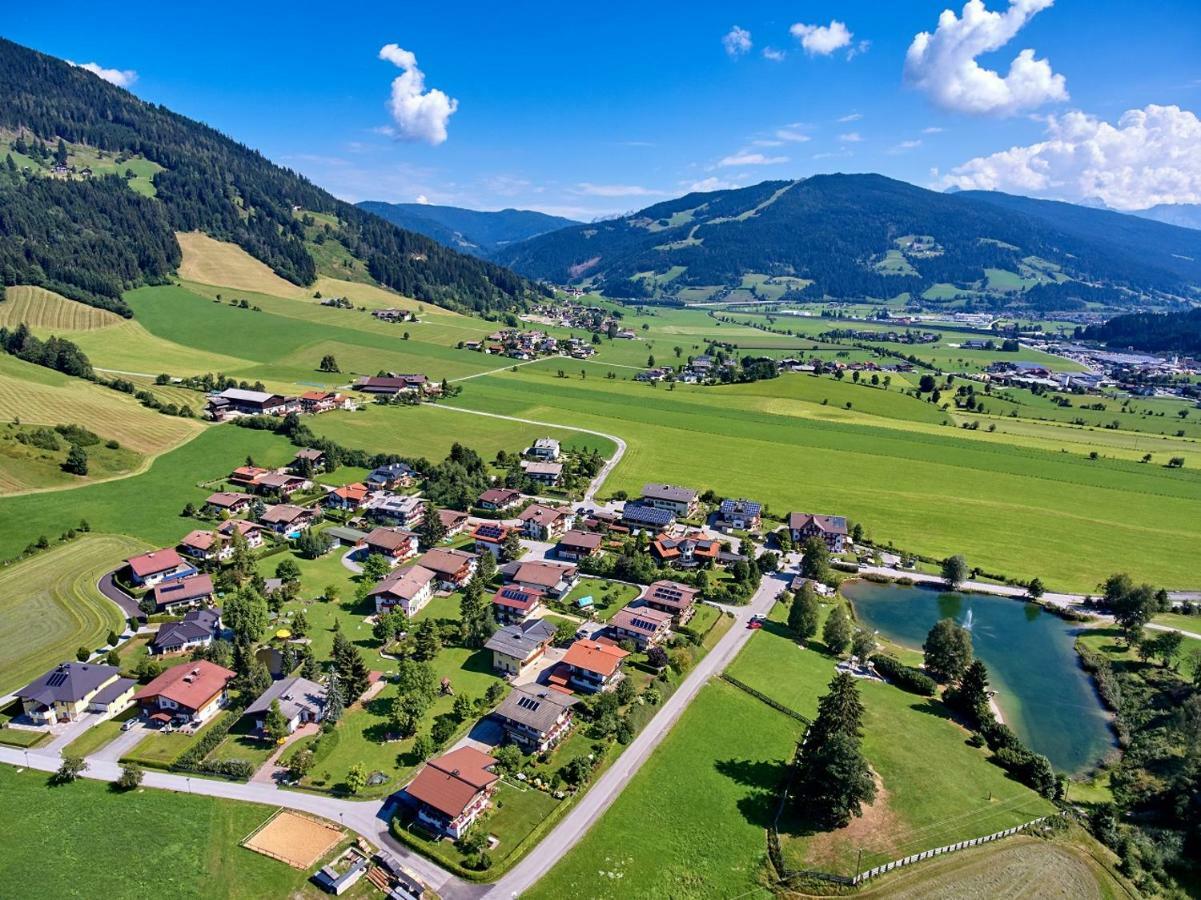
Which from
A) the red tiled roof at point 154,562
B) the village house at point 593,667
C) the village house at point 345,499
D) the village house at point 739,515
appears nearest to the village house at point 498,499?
the village house at point 345,499

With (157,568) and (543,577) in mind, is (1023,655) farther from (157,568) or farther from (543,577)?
(157,568)

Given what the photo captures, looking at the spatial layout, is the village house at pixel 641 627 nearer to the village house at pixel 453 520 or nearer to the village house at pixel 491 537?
the village house at pixel 491 537

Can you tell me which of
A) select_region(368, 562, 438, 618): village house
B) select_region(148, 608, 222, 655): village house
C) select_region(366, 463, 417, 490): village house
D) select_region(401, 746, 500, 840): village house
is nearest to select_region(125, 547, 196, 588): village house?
select_region(148, 608, 222, 655): village house

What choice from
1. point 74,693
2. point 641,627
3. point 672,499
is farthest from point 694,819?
point 672,499

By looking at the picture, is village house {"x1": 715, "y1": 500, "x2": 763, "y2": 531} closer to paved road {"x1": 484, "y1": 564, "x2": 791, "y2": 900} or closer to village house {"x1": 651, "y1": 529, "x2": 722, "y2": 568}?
village house {"x1": 651, "y1": 529, "x2": 722, "y2": 568}

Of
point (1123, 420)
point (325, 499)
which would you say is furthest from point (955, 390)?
point (325, 499)

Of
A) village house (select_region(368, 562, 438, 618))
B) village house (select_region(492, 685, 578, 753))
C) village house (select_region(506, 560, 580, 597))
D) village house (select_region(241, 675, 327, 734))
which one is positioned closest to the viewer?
village house (select_region(492, 685, 578, 753))
